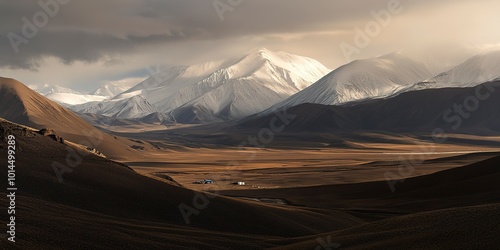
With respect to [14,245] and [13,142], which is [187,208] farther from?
[14,245]

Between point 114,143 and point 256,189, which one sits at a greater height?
point 114,143

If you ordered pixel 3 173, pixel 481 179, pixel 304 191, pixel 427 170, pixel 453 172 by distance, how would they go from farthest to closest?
pixel 427 170 → pixel 304 191 → pixel 453 172 → pixel 481 179 → pixel 3 173

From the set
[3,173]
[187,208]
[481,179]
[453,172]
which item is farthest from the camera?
[453,172]

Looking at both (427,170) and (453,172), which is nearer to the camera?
(453,172)

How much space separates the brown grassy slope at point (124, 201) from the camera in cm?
4294

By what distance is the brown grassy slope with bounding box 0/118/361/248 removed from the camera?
4294cm

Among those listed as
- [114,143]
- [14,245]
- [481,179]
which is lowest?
[481,179]

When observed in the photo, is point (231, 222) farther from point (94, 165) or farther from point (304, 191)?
point (304, 191)

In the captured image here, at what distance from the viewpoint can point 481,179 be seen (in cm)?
7456

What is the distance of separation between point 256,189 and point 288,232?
4857 centimetres

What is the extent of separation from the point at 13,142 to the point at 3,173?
28.0 feet

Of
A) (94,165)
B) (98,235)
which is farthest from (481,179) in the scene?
(98,235)

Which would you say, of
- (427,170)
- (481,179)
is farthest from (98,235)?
(427,170)

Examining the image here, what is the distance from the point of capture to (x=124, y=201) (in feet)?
152
